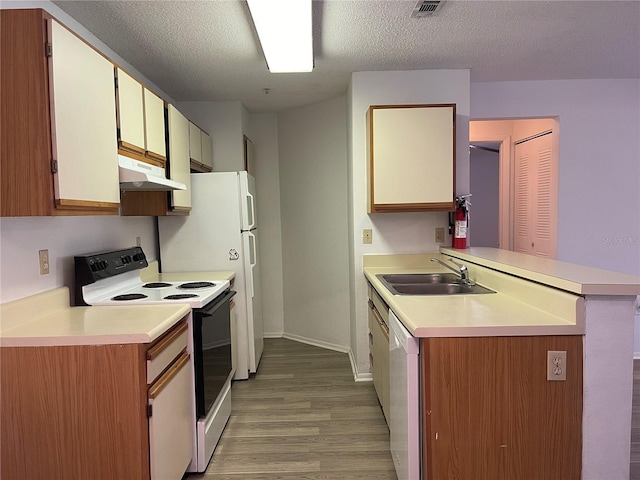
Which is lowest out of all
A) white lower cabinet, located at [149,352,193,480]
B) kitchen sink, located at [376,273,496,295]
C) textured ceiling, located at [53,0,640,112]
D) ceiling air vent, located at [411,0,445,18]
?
white lower cabinet, located at [149,352,193,480]

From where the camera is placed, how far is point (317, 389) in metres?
3.16

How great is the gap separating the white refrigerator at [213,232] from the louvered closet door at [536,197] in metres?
2.70

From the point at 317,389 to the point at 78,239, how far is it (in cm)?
198

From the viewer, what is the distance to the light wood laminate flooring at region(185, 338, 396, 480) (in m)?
2.17

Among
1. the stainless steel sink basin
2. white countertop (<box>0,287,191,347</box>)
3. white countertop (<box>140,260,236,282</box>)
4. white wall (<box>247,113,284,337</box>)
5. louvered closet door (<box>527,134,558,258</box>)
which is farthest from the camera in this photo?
white wall (<box>247,113,284,337</box>)

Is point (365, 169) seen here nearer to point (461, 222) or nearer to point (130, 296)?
point (461, 222)

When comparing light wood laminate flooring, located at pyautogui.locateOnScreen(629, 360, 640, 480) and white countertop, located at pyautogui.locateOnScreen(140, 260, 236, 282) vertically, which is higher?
white countertop, located at pyautogui.locateOnScreen(140, 260, 236, 282)

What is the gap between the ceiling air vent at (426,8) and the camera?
211 cm

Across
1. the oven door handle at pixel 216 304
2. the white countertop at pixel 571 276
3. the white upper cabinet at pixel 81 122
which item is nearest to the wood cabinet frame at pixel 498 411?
the white countertop at pixel 571 276

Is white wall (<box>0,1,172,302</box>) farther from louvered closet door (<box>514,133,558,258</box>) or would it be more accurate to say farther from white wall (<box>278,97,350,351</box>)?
louvered closet door (<box>514,133,558,258</box>)

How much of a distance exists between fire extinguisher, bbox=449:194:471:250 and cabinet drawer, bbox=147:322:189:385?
2.06 metres

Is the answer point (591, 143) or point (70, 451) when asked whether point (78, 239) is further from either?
point (591, 143)

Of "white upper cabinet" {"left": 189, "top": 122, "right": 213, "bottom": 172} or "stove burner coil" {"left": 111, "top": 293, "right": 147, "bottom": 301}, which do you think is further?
"white upper cabinet" {"left": 189, "top": 122, "right": 213, "bottom": 172}

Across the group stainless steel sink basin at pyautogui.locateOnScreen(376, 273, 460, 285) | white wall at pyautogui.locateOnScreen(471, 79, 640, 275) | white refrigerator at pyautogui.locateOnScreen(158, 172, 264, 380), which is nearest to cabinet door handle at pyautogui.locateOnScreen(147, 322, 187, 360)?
white refrigerator at pyautogui.locateOnScreen(158, 172, 264, 380)
